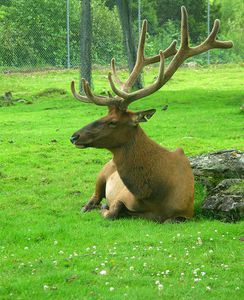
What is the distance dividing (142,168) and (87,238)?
138 centimetres

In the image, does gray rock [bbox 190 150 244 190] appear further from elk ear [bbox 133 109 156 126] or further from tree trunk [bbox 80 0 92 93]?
tree trunk [bbox 80 0 92 93]

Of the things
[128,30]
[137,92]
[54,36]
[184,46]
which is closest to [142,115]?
[137,92]

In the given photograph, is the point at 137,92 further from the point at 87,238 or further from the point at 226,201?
the point at 87,238

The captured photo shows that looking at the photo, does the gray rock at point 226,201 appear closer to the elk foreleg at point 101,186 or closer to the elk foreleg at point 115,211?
the elk foreleg at point 115,211

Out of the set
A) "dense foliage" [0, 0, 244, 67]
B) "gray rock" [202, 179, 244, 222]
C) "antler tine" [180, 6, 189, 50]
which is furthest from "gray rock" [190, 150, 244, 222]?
"dense foliage" [0, 0, 244, 67]

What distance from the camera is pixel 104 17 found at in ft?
140

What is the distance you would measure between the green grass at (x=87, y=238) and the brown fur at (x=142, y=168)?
0.28 m

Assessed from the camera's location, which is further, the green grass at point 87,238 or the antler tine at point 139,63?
the antler tine at point 139,63

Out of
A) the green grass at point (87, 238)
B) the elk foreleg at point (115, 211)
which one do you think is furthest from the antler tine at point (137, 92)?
the green grass at point (87, 238)

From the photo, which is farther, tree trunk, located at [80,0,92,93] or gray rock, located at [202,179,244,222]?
tree trunk, located at [80,0,92,93]

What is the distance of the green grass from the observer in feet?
22.2

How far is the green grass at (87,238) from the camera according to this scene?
677 cm

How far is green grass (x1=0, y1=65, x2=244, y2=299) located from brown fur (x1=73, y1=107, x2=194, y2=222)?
284 millimetres

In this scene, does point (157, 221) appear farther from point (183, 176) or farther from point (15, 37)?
point (15, 37)
